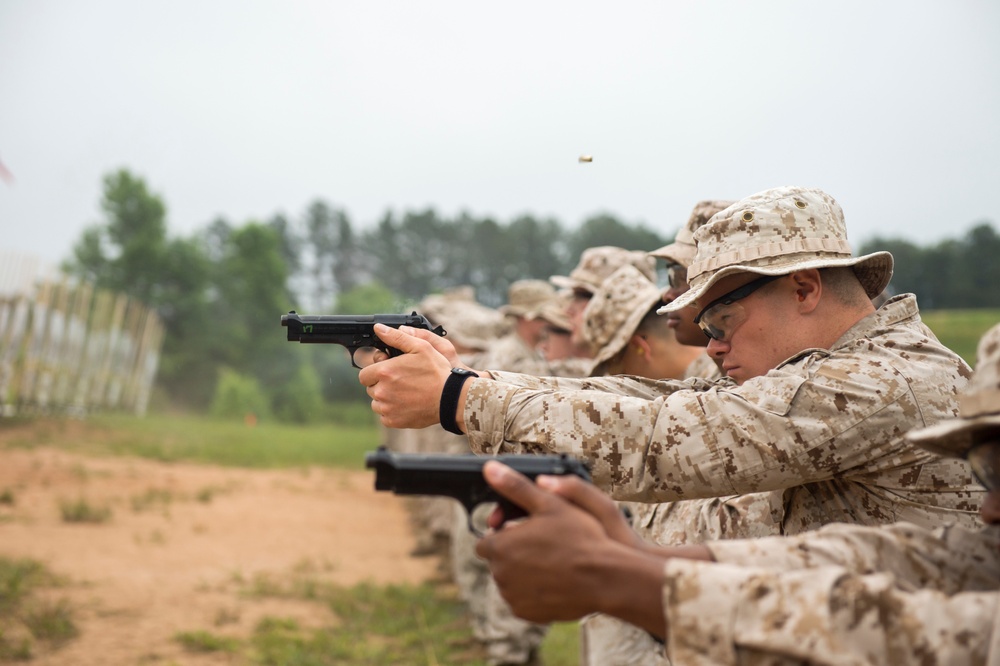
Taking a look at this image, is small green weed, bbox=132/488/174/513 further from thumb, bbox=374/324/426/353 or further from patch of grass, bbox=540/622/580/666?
thumb, bbox=374/324/426/353

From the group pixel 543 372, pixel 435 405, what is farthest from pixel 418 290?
pixel 435 405

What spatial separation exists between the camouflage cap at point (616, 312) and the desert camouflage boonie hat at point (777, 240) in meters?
1.57

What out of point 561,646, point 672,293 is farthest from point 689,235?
point 561,646

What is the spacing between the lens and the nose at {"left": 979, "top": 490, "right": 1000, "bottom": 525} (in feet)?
6.34

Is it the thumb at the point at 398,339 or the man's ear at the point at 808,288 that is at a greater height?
the man's ear at the point at 808,288

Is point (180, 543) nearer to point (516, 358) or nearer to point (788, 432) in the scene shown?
point (516, 358)

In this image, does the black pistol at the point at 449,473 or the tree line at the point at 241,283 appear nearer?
the black pistol at the point at 449,473

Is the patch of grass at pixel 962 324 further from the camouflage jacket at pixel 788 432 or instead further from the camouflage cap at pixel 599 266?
the camouflage jacket at pixel 788 432

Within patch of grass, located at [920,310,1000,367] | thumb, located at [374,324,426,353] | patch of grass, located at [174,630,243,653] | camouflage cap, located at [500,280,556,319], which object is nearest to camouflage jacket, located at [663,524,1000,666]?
thumb, located at [374,324,426,353]

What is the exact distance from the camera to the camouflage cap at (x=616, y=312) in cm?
456

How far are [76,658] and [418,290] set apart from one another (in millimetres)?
19695

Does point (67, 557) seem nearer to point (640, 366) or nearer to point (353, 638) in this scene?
point (353, 638)

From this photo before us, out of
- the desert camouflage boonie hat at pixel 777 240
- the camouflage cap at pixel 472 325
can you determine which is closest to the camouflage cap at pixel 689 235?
the desert camouflage boonie hat at pixel 777 240

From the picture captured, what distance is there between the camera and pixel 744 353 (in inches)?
115
